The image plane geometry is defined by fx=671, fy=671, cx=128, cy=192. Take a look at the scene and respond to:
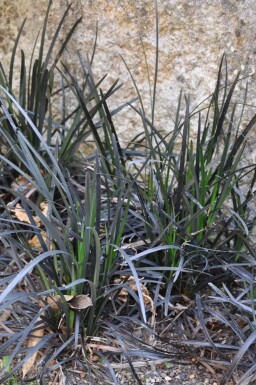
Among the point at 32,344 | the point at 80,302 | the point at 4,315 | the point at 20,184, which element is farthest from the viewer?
the point at 20,184

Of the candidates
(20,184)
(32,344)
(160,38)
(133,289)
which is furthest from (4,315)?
(160,38)

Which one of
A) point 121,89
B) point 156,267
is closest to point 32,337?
point 156,267

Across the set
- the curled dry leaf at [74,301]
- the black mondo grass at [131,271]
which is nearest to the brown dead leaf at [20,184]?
the black mondo grass at [131,271]

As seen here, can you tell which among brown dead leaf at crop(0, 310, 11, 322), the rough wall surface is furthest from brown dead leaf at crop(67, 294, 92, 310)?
the rough wall surface

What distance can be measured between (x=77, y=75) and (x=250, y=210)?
3.84 feet

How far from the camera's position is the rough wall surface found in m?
3.00

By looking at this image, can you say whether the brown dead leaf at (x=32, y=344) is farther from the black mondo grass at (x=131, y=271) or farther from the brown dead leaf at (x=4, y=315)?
the brown dead leaf at (x=4, y=315)

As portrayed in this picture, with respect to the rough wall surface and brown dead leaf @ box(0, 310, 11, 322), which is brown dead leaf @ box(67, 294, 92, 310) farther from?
the rough wall surface

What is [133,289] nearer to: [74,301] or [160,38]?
[74,301]

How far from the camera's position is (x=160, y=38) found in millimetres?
3172

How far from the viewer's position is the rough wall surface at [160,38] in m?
3.00

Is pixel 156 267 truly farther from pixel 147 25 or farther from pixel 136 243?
pixel 147 25

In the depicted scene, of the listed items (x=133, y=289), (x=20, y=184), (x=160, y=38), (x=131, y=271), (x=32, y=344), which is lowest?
(x=32, y=344)

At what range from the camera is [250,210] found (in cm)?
292
